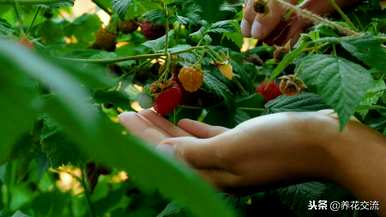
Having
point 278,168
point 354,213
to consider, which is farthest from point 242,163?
point 354,213

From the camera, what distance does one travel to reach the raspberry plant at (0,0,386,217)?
13 centimetres

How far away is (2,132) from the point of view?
0.15m

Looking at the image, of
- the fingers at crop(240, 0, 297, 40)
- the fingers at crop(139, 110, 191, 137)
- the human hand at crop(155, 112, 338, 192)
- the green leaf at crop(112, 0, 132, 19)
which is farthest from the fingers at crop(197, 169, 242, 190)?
the fingers at crop(240, 0, 297, 40)

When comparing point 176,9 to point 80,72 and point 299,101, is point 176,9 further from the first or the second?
point 80,72

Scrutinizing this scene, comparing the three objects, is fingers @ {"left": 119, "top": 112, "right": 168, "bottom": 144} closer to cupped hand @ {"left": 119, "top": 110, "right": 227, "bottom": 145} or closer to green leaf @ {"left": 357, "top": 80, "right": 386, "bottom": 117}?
cupped hand @ {"left": 119, "top": 110, "right": 227, "bottom": 145}

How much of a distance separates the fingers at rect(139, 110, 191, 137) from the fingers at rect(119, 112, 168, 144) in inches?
0.4

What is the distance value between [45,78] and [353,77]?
40 centimetres

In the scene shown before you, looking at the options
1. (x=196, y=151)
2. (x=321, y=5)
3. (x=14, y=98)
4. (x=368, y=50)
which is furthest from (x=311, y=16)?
(x=14, y=98)

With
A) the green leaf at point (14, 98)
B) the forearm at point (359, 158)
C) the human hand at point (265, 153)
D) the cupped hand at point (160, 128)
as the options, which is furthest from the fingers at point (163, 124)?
the green leaf at point (14, 98)

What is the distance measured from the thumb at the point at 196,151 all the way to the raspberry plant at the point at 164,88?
0.15ft

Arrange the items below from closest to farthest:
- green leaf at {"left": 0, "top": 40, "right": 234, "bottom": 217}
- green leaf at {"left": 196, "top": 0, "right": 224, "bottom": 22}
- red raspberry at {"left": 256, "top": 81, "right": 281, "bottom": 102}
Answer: green leaf at {"left": 0, "top": 40, "right": 234, "bottom": 217}, green leaf at {"left": 196, "top": 0, "right": 224, "bottom": 22}, red raspberry at {"left": 256, "top": 81, "right": 281, "bottom": 102}

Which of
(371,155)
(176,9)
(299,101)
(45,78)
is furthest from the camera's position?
(176,9)

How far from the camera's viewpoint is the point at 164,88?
2.27 ft

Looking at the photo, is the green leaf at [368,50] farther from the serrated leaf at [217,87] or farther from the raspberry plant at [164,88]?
the serrated leaf at [217,87]
